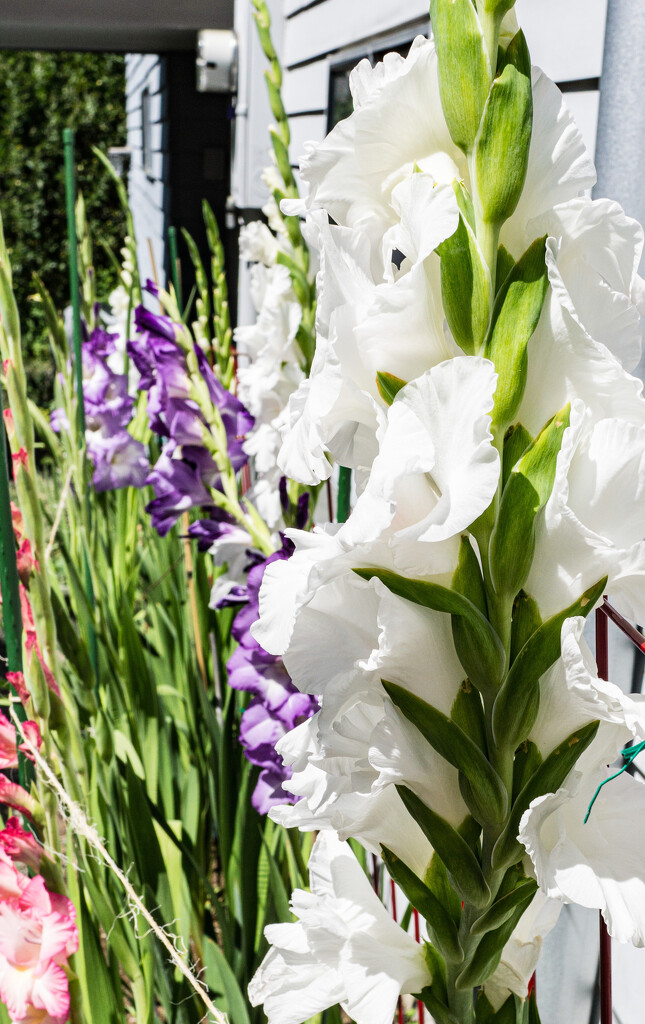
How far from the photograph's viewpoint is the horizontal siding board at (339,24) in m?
2.12

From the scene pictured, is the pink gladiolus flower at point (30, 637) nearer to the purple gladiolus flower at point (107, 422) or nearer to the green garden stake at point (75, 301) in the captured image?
→ the green garden stake at point (75, 301)

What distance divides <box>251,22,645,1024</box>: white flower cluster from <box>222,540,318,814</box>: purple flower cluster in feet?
2.02

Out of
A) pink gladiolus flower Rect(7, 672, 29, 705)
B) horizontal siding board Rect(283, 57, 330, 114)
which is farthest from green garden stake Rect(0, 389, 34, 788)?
horizontal siding board Rect(283, 57, 330, 114)

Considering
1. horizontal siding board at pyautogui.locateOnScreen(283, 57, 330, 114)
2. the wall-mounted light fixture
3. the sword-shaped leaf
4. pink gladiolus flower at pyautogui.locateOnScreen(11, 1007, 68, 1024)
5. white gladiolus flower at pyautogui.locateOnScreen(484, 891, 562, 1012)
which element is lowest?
pink gladiolus flower at pyautogui.locateOnScreen(11, 1007, 68, 1024)

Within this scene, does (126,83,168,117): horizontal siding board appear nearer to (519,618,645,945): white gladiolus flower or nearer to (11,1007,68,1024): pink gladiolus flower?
(11,1007,68,1024): pink gladiolus flower

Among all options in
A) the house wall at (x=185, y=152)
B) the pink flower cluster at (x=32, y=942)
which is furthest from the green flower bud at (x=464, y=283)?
the house wall at (x=185, y=152)

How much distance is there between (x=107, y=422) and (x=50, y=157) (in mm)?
11432

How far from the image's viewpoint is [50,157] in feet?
41.1

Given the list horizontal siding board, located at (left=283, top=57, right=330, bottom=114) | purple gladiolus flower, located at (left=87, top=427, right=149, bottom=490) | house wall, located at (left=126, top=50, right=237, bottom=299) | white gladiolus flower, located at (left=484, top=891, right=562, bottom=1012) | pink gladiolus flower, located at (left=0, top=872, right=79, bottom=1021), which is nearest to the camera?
white gladiolus flower, located at (left=484, top=891, right=562, bottom=1012)

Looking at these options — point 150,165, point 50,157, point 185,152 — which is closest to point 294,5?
point 185,152

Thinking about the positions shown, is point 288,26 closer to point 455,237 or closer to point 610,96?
point 610,96

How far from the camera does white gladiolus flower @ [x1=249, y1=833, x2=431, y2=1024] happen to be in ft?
1.73

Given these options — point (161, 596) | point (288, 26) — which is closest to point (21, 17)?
point (288, 26)

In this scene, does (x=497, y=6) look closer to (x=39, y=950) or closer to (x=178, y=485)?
(x=39, y=950)
